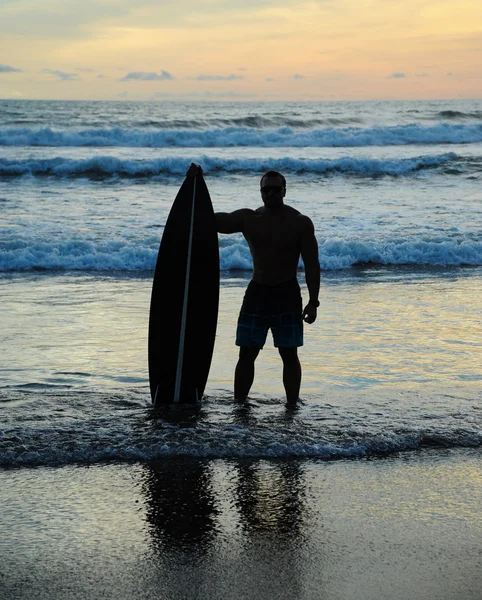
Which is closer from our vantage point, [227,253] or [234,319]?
[234,319]

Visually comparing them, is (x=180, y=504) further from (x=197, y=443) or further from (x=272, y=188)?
(x=272, y=188)

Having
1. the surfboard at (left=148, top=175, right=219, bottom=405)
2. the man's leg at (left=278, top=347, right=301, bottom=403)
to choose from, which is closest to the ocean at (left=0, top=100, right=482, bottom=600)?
the man's leg at (left=278, top=347, right=301, bottom=403)

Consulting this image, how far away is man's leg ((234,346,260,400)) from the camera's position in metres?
5.40

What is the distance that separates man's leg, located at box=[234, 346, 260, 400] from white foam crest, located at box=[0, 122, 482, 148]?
28996 mm

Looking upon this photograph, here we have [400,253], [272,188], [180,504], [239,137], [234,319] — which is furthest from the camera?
[239,137]

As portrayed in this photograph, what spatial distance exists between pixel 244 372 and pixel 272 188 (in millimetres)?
1249

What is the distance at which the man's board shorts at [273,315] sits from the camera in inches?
208

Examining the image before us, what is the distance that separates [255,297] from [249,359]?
1.39 ft

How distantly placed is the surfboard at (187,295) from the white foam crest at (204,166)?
1890cm

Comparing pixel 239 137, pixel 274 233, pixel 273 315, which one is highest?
pixel 274 233

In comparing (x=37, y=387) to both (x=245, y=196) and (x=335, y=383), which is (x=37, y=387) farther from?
(x=245, y=196)

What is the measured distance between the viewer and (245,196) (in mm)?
20750

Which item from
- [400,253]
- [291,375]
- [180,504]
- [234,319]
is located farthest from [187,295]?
[400,253]

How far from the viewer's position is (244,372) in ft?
17.9
